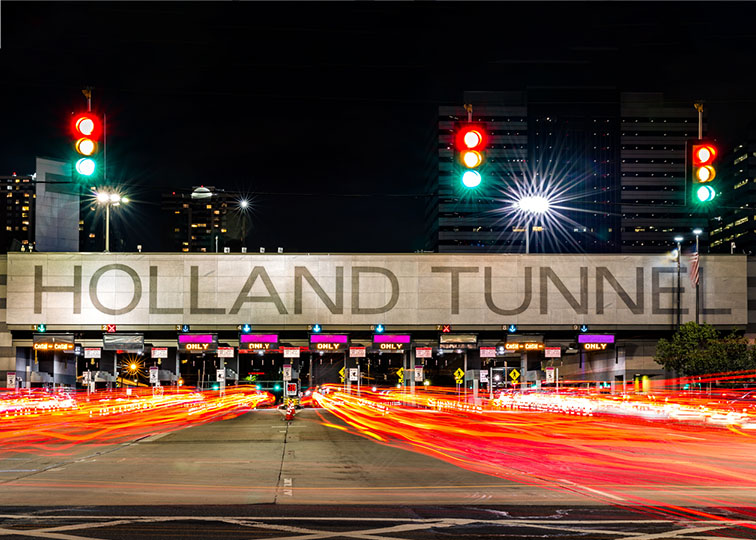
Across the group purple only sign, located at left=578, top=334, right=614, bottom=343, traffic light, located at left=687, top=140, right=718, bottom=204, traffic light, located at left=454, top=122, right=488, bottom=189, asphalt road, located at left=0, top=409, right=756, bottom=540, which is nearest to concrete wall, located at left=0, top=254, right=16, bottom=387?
purple only sign, located at left=578, top=334, right=614, bottom=343

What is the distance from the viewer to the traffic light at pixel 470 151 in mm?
16609

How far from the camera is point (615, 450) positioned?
2564cm

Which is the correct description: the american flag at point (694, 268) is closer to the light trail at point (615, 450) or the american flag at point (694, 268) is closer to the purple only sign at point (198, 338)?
the light trail at point (615, 450)

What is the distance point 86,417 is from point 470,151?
38.5 meters

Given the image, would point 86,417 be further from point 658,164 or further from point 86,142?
point 658,164

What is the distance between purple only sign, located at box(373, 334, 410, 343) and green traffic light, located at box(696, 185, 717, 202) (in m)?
42.3

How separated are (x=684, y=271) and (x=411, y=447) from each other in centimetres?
3949

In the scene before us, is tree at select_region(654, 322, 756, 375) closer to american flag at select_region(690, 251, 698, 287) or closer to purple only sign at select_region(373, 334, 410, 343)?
american flag at select_region(690, 251, 698, 287)

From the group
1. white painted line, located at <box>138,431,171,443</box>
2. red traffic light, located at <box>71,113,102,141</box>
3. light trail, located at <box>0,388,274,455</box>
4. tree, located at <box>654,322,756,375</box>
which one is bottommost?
light trail, located at <box>0,388,274,455</box>

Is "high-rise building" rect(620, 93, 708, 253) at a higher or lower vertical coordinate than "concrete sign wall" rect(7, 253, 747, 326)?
higher

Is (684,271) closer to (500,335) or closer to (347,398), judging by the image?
(500,335)

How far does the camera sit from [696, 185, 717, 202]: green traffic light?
1661 cm

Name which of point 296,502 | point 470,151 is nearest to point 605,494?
point 296,502

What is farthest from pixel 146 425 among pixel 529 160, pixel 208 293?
pixel 529 160
